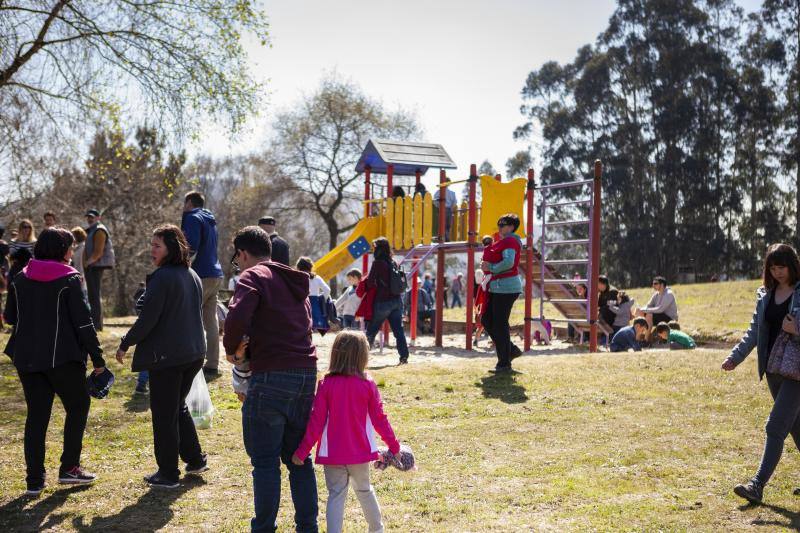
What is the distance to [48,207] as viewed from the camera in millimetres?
32062

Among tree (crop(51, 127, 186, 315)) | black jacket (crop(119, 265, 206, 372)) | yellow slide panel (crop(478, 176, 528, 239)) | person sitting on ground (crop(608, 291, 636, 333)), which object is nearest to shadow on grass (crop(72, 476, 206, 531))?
black jacket (crop(119, 265, 206, 372))

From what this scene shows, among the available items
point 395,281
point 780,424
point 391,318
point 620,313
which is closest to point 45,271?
point 780,424

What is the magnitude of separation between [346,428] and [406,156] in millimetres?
14465

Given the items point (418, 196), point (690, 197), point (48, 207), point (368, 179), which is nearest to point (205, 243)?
point (418, 196)

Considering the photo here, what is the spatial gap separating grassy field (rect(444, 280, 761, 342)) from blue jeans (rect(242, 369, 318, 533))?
14.4m

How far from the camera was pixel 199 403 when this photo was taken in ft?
22.8

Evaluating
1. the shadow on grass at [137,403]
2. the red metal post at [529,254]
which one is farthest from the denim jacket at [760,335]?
the red metal post at [529,254]

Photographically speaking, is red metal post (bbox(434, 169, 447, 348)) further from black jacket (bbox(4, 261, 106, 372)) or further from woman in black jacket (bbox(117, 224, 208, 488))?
black jacket (bbox(4, 261, 106, 372))

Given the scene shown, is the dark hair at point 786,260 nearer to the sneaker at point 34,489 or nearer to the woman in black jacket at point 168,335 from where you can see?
the woman in black jacket at point 168,335

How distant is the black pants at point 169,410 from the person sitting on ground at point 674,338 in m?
9.71

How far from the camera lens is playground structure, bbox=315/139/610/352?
1377cm

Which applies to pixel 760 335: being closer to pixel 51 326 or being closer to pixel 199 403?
pixel 199 403

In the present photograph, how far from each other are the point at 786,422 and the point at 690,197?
3599 centimetres

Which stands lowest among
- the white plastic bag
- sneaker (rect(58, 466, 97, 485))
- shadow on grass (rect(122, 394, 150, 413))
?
sneaker (rect(58, 466, 97, 485))
